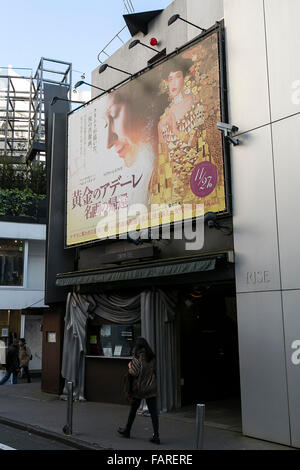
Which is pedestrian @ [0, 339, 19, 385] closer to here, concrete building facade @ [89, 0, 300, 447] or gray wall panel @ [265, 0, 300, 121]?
concrete building facade @ [89, 0, 300, 447]

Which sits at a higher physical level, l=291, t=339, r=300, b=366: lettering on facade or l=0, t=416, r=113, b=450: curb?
l=291, t=339, r=300, b=366: lettering on facade

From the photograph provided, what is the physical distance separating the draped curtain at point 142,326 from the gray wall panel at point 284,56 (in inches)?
209

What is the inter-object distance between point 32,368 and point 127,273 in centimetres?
1554

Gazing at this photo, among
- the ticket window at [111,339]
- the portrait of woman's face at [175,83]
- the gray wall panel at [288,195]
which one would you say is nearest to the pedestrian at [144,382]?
the gray wall panel at [288,195]

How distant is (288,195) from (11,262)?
20.2 meters

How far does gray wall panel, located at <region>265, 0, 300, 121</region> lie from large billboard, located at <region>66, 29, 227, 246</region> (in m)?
1.44

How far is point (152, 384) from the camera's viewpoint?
324 inches

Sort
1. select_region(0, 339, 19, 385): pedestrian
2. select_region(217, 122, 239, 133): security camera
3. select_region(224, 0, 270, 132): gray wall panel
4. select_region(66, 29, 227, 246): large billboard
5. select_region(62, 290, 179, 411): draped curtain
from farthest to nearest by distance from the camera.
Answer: select_region(0, 339, 19, 385): pedestrian → select_region(62, 290, 179, 411): draped curtain → select_region(66, 29, 227, 246): large billboard → select_region(217, 122, 239, 133): security camera → select_region(224, 0, 270, 132): gray wall panel

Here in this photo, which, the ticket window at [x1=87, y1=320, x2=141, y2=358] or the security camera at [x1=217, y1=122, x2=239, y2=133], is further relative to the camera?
the ticket window at [x1=87, y1=320, x2=141, y2=358]

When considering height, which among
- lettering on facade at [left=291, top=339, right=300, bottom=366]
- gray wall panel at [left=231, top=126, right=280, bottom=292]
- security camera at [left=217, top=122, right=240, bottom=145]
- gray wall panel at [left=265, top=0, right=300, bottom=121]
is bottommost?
lettering on facade at [left=291, top=339, right=300, bottom=366]

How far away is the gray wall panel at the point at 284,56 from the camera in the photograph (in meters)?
8.64

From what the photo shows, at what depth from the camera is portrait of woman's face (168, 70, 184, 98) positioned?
1134 centimetres

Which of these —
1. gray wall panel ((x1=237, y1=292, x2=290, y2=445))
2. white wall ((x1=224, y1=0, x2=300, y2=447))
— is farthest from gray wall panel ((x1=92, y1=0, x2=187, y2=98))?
gray wall panel ((x1=237, y1=292, x2=290, y2=445))

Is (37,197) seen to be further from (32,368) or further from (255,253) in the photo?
(255,253)
